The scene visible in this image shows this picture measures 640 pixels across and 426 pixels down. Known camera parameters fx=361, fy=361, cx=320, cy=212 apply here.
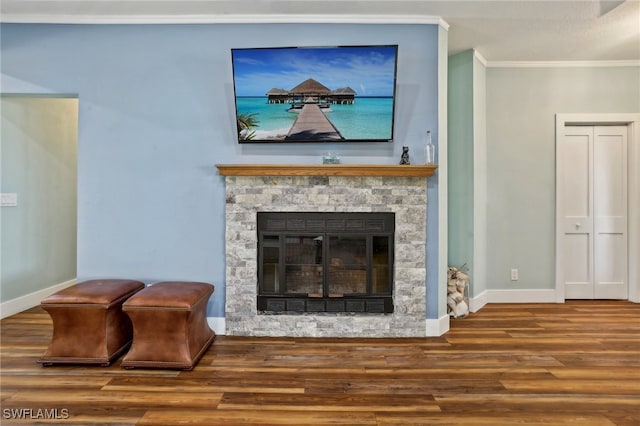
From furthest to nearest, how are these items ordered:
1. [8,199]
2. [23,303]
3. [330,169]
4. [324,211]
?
[23,303] → [8,199] → [324,211] → [330,169]

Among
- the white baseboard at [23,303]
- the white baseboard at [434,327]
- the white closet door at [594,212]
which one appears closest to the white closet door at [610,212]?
the white closet door at [594,212]

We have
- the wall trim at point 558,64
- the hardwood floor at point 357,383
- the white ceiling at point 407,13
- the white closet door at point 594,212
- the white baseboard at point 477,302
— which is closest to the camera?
the hardwood floor at point 357,383

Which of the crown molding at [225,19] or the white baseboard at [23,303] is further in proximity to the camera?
the white baseboard at [23,303]

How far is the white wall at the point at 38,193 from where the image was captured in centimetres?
362

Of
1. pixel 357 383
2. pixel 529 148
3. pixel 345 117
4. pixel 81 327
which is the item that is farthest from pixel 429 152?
pixel 81 327

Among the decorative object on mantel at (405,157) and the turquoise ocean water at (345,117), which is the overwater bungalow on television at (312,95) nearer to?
the turquoise ocean water at (345,117)

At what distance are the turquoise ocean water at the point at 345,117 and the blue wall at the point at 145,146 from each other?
13 centimetres

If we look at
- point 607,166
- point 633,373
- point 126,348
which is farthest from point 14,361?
point 607,166

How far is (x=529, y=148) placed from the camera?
419 centimetres

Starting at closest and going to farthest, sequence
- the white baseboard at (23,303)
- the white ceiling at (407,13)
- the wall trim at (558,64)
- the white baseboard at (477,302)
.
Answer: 1. the white ceiling at (407,13)
2. the white baseboard at (23,303)
3. the white baseboard at (477,302)
4. the wall trim at (558,64)

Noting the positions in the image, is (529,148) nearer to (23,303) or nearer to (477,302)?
(477,302)

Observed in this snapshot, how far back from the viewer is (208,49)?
323 centimetres

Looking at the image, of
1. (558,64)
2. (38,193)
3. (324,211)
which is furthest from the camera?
(558,64)

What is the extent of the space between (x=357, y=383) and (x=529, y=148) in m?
3.41
